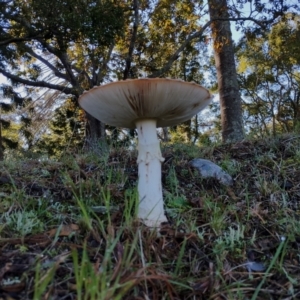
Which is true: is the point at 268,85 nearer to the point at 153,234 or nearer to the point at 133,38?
the point at 133,38

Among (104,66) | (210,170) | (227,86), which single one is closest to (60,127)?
(104,66)

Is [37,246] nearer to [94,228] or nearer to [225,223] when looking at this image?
[94,228]

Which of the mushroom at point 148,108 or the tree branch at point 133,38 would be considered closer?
the mushroom at point 148,108


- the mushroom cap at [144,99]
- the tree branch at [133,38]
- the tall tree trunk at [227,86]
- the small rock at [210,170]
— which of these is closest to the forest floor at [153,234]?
the small rock at [210,170]

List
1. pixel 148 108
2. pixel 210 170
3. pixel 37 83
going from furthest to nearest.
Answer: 1. pixel 37 83
2. pixel 210 170
3. pixel 148 108

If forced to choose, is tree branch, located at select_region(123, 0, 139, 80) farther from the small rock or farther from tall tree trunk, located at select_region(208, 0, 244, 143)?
the small rock

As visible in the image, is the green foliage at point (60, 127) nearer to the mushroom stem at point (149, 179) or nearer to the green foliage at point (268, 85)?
the green foliage at point (268, 85)
